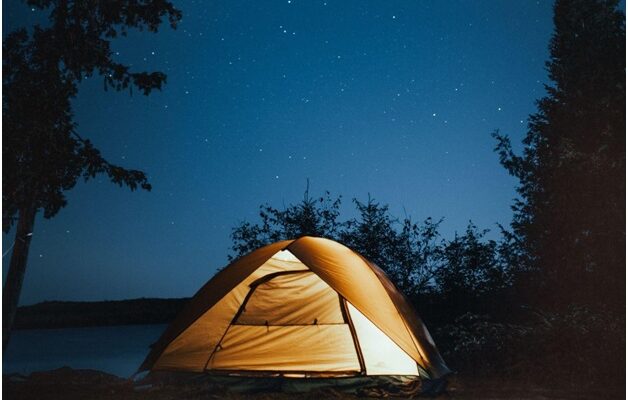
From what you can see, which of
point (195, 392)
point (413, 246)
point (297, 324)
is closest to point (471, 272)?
point (413, 246)

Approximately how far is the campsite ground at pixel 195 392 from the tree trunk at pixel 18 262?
6.62 ft

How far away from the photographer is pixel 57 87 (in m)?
8.43

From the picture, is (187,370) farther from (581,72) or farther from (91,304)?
(91,304)

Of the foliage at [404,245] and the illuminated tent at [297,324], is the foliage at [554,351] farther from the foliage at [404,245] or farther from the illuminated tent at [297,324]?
the foliage at [404,245]

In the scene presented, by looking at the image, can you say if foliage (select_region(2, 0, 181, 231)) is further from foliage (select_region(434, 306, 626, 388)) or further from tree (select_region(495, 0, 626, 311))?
tree (select_region(495, 0, 626, 311))

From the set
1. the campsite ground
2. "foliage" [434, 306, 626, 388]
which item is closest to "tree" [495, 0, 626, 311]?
"foliage" [434, 306, 626, 388]

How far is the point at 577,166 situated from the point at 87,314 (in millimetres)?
49228

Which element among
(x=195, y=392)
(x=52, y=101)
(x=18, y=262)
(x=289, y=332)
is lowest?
(x=195, y=392)

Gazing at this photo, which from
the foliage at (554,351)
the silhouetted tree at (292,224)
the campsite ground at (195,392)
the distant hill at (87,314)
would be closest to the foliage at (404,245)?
the silhouetted tree at (292,224)

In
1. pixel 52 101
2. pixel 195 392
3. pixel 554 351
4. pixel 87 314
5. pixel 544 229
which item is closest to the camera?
pixel 195 392

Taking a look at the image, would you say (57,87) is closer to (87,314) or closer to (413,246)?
(413,246)

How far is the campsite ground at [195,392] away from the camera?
5.46 m

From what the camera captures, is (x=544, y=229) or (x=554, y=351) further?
(x=544, y=229)

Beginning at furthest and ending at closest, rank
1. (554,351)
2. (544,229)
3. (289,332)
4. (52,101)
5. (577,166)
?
(544,229)
(577,166)
(52,101)
(554,351)
(289,332)
